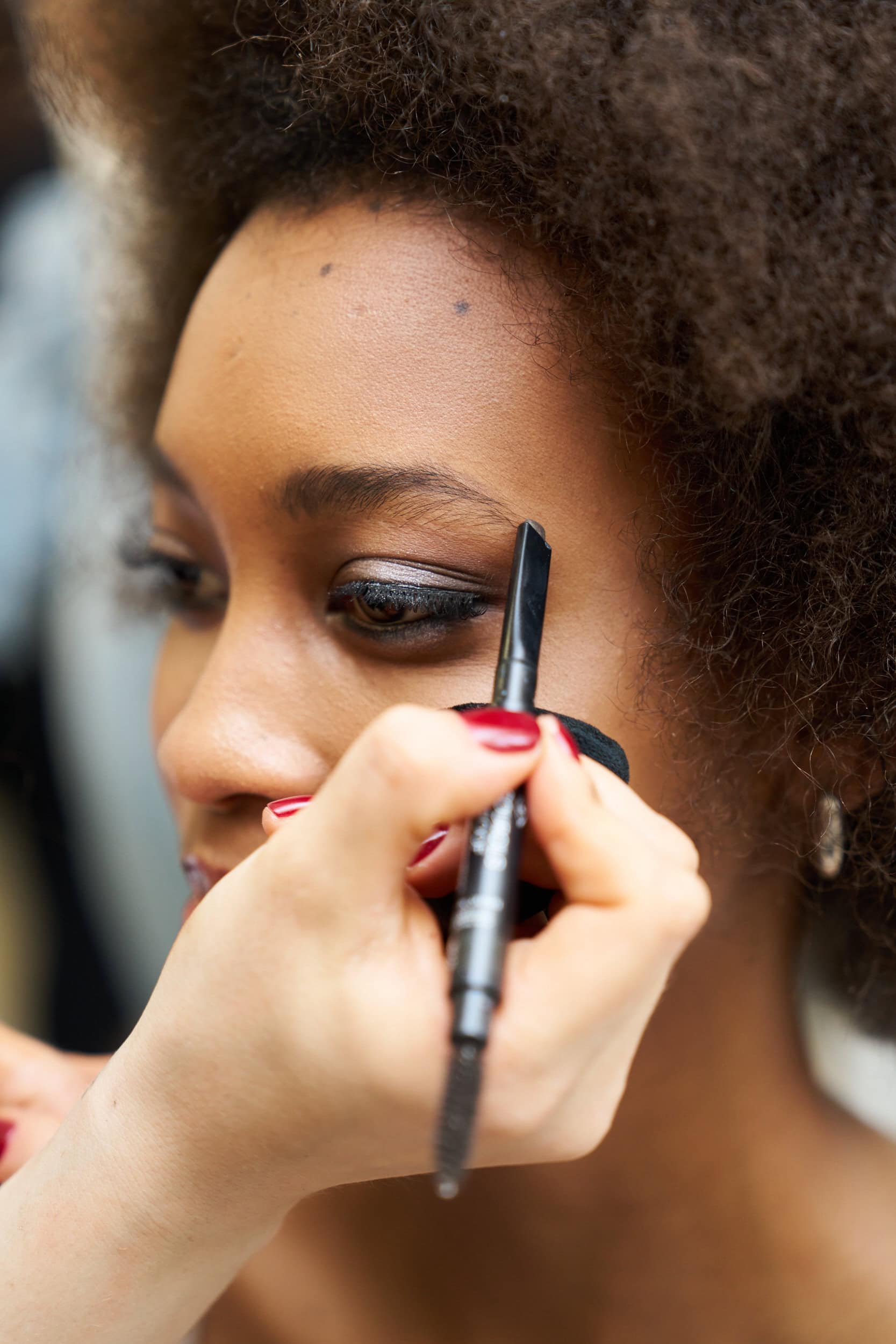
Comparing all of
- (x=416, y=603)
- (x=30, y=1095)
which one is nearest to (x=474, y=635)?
(x=416, y=603)

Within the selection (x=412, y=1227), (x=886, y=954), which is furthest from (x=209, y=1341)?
(x=886, y=954)

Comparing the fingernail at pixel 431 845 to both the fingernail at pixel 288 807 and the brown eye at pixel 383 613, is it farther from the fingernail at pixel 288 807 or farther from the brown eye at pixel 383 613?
the brown eye at pixel 383 613

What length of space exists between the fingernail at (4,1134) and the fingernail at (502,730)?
2.06 feet

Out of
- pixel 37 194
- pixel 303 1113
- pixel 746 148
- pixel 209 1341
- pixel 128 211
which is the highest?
pixel 37 194

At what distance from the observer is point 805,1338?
99 centimetres

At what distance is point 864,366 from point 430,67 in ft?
1.20

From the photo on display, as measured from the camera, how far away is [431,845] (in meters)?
0.64

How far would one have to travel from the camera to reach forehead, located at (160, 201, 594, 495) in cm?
74

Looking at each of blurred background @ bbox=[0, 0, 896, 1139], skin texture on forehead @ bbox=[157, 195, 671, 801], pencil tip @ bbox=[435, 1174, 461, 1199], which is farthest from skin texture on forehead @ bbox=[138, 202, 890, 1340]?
blurred background @ bbox=[0, 0, 896, 1139]

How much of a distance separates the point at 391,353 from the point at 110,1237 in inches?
22.1

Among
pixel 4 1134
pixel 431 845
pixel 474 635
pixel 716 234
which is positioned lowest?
pixel 4 1134

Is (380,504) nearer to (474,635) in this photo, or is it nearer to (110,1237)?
(474,635)

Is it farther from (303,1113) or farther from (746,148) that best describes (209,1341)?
(746,148)

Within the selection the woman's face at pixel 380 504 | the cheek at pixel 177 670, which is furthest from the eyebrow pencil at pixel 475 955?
the cheek at pixel 177 670
